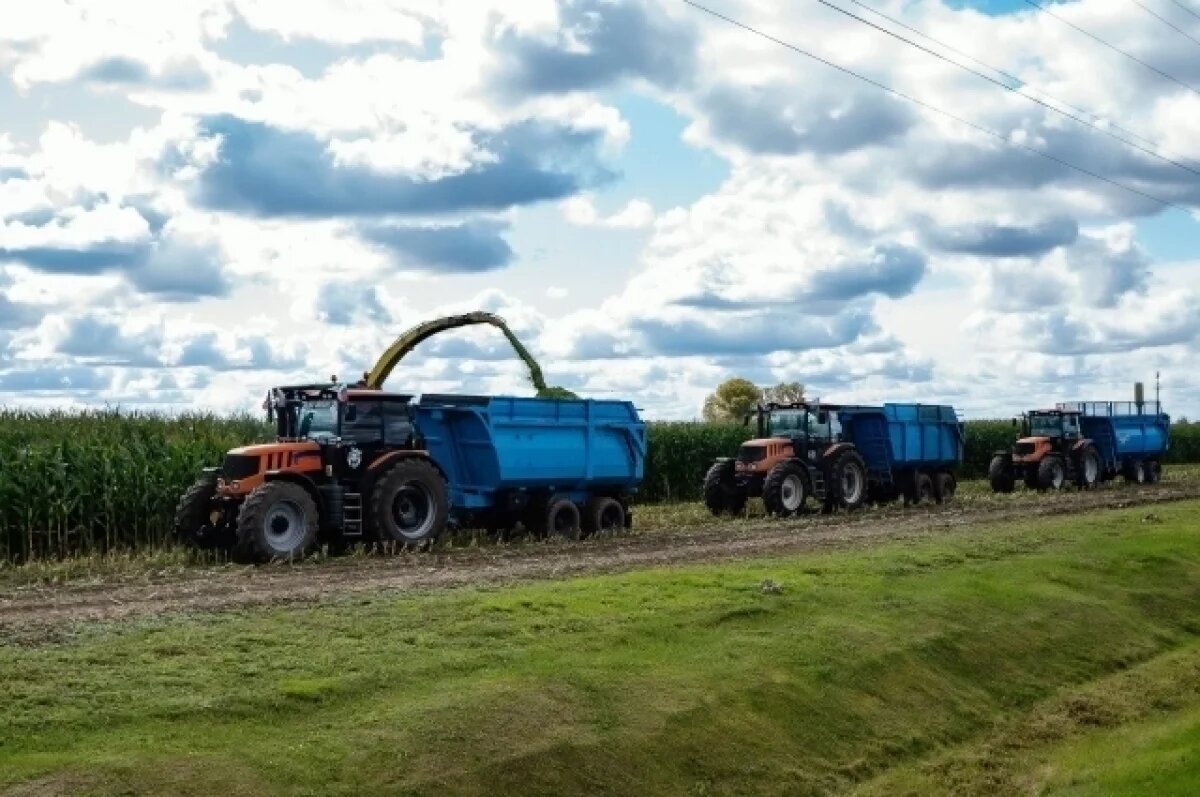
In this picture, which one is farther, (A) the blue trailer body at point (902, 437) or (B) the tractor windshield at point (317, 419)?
(A) the blue trailer body at point (902, 437)

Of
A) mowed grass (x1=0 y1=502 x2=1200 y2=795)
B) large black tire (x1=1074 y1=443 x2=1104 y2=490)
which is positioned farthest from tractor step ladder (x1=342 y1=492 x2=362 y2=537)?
large black tire (x1=1074 y1=443 x2=1104 y2=490)

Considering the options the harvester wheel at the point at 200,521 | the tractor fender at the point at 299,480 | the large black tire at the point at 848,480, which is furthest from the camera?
the large black tire at the point at 848,480

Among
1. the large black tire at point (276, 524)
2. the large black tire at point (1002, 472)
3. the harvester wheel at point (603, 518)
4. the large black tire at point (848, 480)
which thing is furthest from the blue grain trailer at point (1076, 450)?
the large black tire at point (276, 524)

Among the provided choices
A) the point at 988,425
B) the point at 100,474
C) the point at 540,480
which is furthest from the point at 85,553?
the point at 988,425

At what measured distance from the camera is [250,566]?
860 inches

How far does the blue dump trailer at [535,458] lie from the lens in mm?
26594

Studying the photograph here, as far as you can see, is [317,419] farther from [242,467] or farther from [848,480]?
[848,480]

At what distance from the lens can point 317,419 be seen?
24375mm

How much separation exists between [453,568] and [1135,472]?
34.3m

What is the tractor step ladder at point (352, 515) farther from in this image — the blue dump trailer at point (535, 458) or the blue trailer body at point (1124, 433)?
the blue trailer body at point (1124, 433)

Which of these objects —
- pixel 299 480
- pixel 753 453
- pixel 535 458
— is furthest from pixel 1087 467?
pixel 299 480

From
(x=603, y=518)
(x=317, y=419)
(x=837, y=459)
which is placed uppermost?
(x=317, y=419)

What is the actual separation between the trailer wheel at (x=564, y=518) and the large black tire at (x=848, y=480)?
8.23 metres

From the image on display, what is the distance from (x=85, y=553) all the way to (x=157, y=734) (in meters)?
15.6
